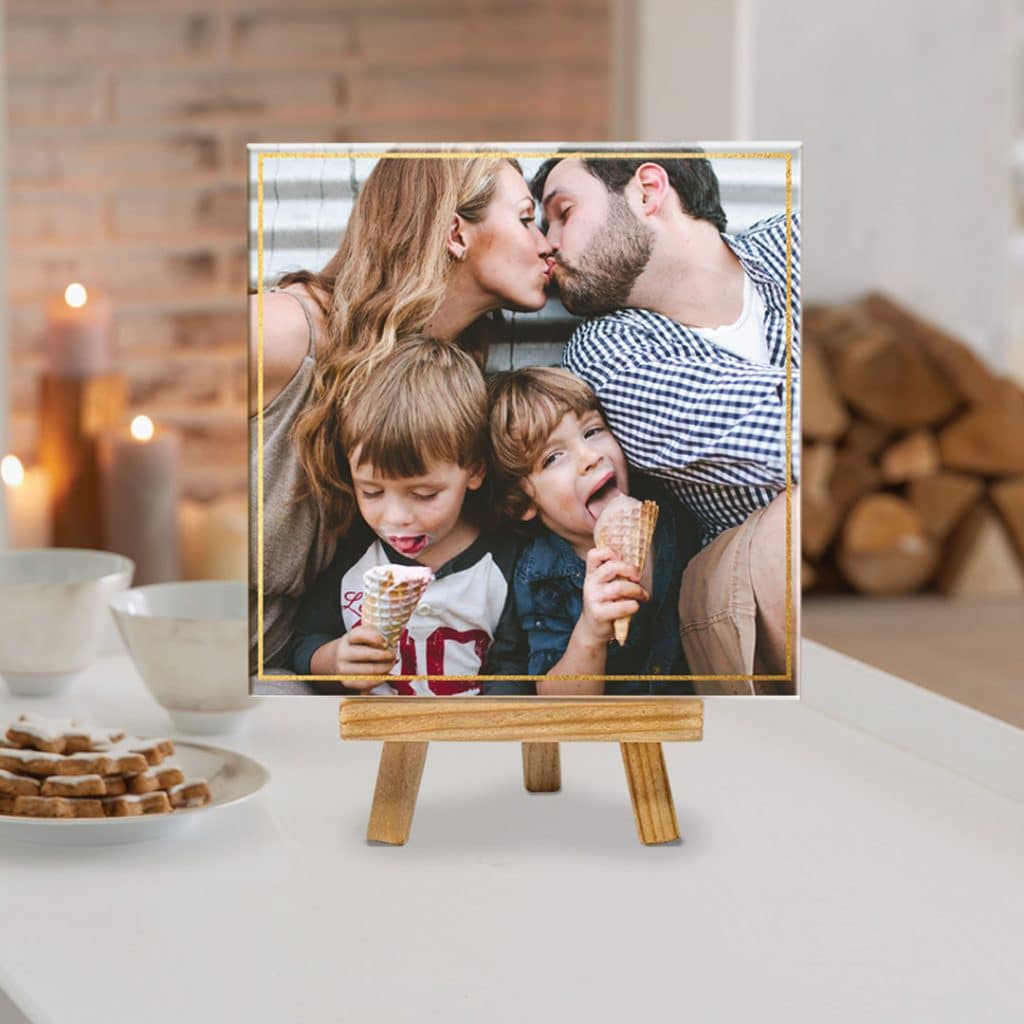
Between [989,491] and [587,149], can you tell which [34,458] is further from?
[587,149]

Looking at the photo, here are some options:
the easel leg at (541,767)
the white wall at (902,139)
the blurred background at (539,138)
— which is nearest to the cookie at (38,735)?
the easel leg at (541,767)

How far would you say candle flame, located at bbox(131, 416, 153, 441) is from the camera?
1748 mm

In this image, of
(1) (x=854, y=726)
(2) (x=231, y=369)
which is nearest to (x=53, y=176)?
(2) (x=231, y=369)

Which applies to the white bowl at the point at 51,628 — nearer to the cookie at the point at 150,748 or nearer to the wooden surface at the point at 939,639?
the cookie at the point at 150,748

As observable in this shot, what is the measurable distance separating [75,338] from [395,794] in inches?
60.3

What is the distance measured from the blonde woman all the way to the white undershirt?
82mm

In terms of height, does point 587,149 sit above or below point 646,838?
above

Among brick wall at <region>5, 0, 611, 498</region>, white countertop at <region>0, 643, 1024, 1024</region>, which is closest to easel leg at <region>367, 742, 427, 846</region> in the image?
white countertop at <region>0, 643, 1024, 1024</region>

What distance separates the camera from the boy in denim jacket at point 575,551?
2.19 feet

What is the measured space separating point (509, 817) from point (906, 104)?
7.94 feet

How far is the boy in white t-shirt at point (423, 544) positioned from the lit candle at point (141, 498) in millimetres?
1187

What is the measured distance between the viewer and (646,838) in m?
0.71

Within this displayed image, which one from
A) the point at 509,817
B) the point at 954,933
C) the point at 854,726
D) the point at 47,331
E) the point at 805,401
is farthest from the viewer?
the point at 805,401

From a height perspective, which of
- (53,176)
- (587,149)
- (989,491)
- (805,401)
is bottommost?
(989,491)
